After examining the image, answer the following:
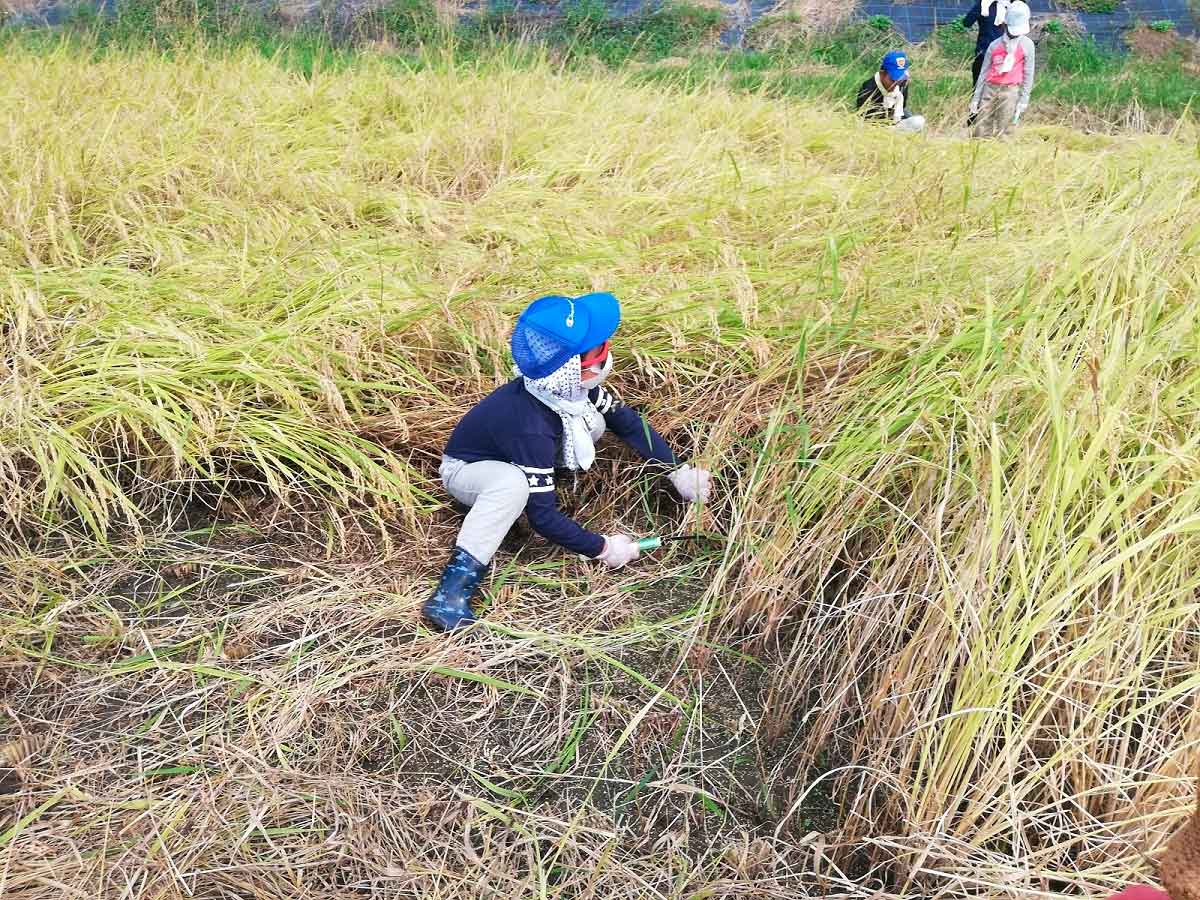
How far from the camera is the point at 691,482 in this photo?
2238mm

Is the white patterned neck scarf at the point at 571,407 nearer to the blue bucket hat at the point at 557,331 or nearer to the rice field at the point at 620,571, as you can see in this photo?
the blue bucket hat at the point at 557,331

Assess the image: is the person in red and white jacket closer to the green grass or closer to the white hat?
the white hat

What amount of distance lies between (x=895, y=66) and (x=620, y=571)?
4.23m

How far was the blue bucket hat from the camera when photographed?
1988mm

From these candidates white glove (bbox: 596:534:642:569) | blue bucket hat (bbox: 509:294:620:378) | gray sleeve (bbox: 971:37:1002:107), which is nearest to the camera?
blue bucket hat (bbox: 509:294:620:378)

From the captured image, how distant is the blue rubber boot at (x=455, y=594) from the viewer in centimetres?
199

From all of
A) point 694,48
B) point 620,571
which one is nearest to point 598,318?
point 620,571

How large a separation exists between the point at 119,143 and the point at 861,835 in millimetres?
3353

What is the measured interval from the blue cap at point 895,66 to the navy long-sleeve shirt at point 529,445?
408 cm

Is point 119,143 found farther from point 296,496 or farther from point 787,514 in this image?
point 787,514

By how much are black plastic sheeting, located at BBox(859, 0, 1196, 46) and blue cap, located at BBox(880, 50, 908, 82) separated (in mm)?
5001

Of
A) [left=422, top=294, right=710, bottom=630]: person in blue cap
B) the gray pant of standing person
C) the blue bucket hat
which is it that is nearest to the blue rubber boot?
[left=422, top=294, right=710, bottom=630]: person in blue cap

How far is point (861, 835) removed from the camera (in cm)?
157

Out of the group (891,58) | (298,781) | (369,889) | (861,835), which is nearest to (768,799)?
(861,835)
